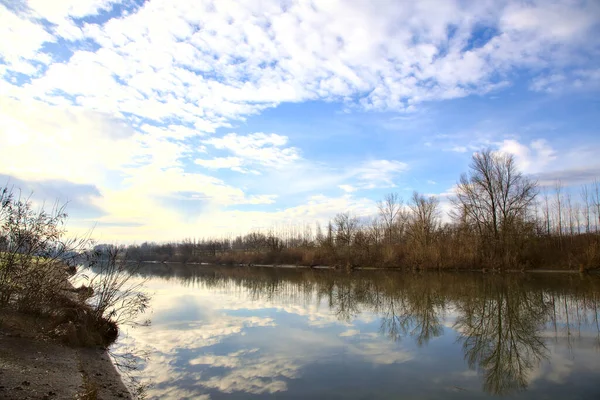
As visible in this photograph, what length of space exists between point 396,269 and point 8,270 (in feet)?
122

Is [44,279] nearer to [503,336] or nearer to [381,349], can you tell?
[381,349]

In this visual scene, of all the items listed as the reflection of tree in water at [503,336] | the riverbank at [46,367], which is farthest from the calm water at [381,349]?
the riverbank at [46,367]

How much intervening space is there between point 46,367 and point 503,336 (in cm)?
1048

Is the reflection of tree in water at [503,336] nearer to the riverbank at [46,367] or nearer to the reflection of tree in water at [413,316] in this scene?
the reflection of tree in water at [413,316]

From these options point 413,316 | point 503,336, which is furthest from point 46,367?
point 413,316

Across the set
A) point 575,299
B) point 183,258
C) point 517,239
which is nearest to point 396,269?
point 517,239

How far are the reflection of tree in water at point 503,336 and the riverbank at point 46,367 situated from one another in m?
6.56

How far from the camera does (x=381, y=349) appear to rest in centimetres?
930

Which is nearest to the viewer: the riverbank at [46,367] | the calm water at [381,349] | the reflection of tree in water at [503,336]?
the riverbank at [46,367]

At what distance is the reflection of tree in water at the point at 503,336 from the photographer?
736cm

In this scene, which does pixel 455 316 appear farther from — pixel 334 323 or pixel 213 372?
pixel 213 372

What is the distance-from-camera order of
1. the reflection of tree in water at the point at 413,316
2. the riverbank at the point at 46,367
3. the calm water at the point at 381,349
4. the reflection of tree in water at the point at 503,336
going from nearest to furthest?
the riverbank at the point at 46,367
the calm water at the point at 381,349
the reflection of tree in water at the point at 503,336
the reflection of tree in water at the point at 413,316

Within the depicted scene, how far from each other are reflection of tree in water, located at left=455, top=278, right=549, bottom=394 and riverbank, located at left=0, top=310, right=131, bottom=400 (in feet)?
21.5

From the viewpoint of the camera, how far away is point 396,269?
4112 cm
